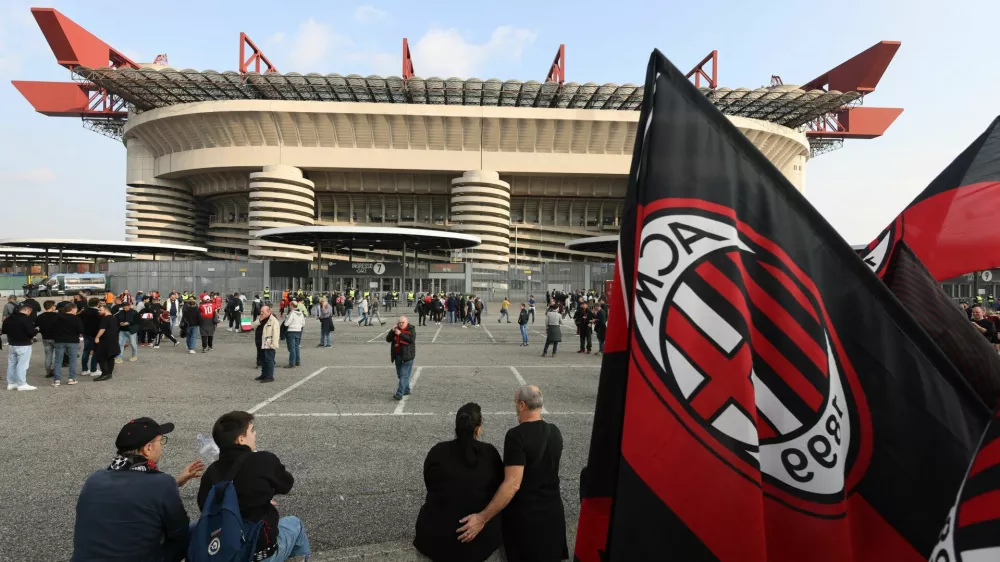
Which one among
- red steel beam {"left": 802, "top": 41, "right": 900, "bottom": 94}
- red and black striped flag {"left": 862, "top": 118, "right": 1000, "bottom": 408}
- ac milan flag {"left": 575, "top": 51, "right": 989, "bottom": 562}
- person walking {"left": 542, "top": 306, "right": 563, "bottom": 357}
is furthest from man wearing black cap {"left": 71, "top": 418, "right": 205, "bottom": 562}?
red steel beam {"left": 802, "top": 41, "right": 900, "bottom": 94}

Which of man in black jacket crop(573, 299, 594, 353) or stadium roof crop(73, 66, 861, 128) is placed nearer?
man in black jacket crop(573, 299, 594, 353)

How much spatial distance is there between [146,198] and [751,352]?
6635cm

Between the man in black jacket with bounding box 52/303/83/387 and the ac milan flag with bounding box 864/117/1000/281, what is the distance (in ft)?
38.4

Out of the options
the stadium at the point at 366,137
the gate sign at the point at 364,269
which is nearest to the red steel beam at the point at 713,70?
the stadium at the point at 366,137

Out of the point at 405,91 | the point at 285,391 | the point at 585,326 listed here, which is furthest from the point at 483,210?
the point at 285,391

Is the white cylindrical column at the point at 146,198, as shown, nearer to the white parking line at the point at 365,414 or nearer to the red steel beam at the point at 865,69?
the white parking line at the point at 365,414

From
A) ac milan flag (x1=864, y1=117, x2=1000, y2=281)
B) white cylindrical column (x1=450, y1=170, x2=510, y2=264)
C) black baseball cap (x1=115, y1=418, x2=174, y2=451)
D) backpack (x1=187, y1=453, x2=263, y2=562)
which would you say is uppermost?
white cylindrical column (x1=450, y1=170, x2=510, y2=264)

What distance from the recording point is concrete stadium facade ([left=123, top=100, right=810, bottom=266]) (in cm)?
4903

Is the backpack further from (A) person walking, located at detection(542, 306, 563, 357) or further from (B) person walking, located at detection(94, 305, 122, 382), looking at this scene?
(A) person walking, located at detection(542, 306, 563, 357)

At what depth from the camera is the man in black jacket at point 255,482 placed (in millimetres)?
2656

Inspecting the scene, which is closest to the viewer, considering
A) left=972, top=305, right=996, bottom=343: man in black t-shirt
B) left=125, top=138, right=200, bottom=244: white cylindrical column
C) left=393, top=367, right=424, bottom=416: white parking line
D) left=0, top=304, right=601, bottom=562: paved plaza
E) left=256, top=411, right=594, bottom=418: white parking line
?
left=0, top=304, right=601, bottom=562: paved plaza

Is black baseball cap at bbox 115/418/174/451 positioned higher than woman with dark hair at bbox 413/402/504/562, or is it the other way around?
black baseball cap at bbox 115/418/174/451

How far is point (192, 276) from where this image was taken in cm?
3997

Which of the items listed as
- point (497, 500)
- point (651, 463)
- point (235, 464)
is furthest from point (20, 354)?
point (651, 463)
